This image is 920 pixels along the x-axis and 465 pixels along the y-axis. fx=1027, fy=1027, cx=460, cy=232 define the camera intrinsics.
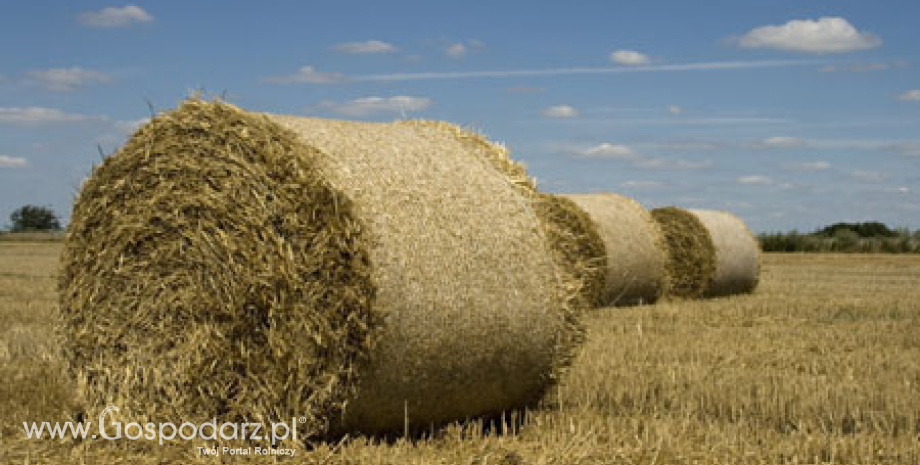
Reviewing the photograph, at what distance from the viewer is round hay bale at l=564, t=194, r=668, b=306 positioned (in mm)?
12906

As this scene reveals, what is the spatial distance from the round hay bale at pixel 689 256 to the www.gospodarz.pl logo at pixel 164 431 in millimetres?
9747

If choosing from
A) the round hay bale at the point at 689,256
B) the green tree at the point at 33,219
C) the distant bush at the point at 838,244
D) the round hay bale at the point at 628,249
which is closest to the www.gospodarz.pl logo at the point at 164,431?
the round hay bale at the point at 628,249

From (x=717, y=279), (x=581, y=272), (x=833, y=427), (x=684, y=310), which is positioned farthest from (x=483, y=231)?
(x=717, y=279)

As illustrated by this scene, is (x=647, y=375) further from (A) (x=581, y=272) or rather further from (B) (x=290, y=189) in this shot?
(B) (x=290, y=189)

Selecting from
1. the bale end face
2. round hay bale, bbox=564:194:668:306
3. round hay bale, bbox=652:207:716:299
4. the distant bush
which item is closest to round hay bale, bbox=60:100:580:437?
the bale end face

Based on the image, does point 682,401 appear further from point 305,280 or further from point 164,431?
point 164,431

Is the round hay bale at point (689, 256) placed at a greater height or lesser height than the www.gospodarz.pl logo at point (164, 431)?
greater

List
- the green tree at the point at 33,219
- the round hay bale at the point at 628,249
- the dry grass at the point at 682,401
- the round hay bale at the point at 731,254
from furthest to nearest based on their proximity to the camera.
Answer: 1. the green tree at the point at 33,219
2. the round hay bale at the point at 731,254
3. the round hay bale at the point at 628,249
4. the dry grass at the point at 682,401

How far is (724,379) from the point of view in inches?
282

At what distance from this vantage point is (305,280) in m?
5.14

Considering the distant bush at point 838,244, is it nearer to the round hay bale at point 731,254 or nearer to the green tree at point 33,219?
the round hay bale at point 731,254

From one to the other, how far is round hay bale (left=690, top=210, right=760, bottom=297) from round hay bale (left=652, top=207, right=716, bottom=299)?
0.47 feet

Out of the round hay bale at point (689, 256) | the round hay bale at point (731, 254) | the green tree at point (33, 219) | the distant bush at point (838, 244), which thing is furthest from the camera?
the green tree at point (33, 219)

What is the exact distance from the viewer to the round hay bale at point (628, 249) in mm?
12906
